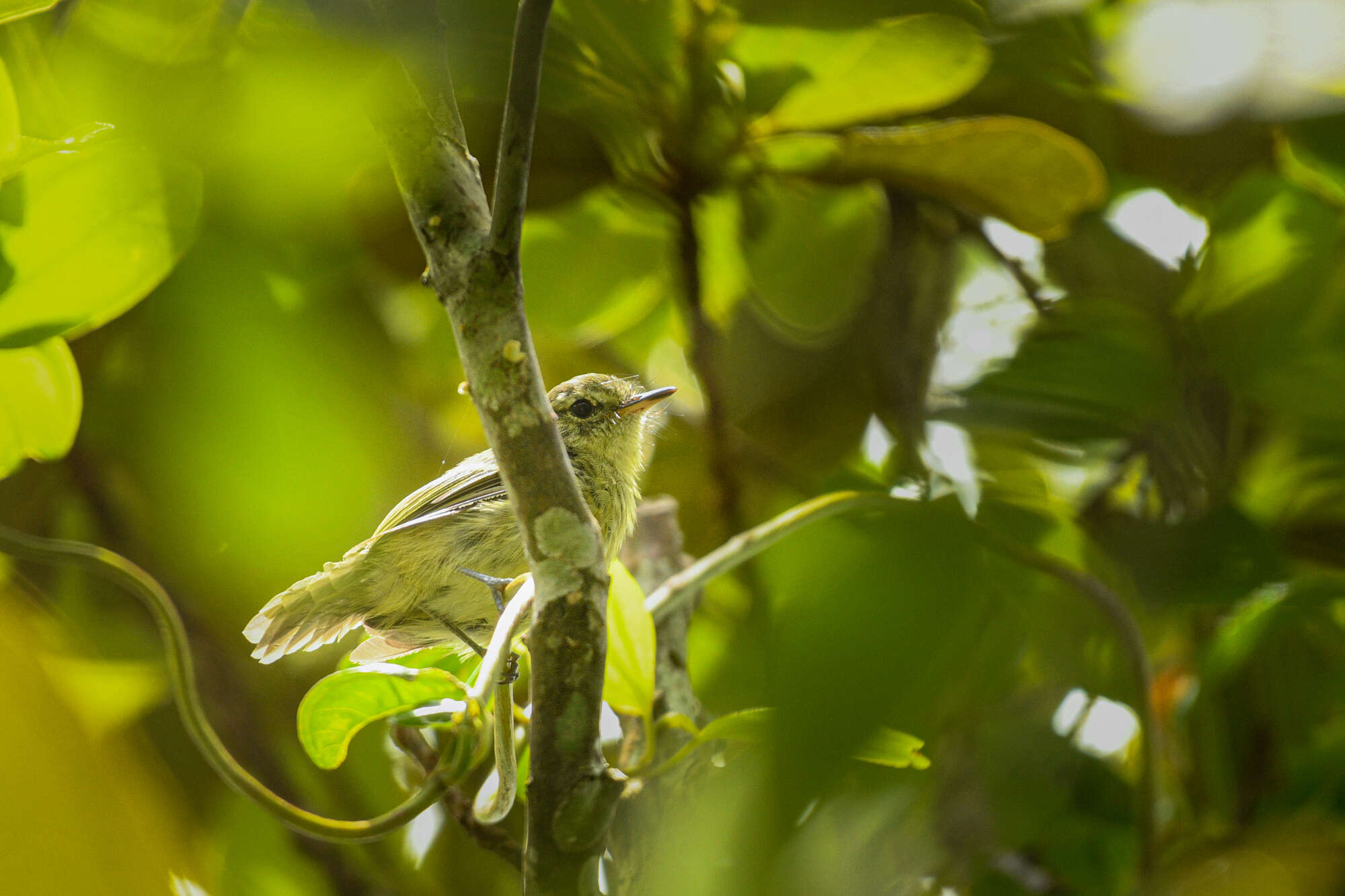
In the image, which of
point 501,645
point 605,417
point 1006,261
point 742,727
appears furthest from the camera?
point 1006,261

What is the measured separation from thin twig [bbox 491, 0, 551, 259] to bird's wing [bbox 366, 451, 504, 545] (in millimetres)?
484

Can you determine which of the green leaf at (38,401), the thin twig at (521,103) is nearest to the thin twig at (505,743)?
the thin twig at (521,103)

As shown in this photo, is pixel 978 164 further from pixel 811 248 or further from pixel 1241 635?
pixel 1241 635

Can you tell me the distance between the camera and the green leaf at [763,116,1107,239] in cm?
101

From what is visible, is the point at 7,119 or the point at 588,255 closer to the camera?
the point at 7,119

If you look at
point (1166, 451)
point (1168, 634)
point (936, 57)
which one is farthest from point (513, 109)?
point (1168, 634)

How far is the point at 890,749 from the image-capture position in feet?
2.79

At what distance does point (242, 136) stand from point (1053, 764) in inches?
45.4

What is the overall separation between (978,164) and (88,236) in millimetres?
857

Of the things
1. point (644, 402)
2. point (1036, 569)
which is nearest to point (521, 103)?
point (644, 402)

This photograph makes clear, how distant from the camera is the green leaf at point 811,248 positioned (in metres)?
1.19

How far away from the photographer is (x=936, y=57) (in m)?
1.02

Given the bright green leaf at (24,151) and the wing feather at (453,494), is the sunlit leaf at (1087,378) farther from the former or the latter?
the bright green leaf at (24,151)

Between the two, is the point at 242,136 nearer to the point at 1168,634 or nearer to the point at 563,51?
the point at 563,51
